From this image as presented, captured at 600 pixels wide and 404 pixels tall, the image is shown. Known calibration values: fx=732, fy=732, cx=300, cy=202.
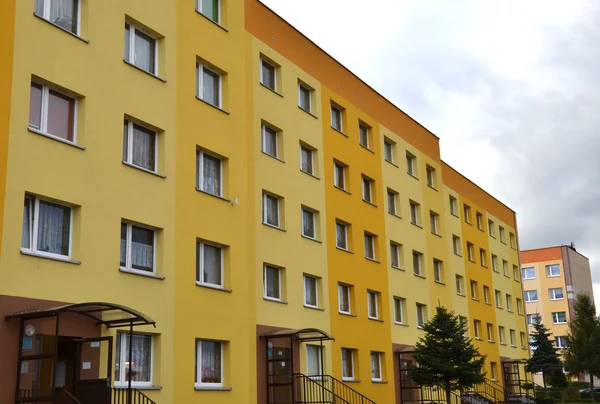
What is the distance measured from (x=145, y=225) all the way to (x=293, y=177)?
8.46 metres

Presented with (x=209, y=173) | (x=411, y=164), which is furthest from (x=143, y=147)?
(x=411, y=164)

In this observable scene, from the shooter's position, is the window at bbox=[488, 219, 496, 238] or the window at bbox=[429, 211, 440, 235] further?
the window at bbox=[488, 219, 496, 238]

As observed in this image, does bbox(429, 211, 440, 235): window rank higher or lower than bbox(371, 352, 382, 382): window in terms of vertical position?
higher

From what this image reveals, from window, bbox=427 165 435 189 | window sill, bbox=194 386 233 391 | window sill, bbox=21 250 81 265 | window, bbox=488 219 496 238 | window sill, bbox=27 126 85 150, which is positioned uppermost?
window, bbox=427 165 435 189

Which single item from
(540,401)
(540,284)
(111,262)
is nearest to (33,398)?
(111,262)

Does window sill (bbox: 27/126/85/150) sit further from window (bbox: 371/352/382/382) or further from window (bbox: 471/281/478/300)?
window (bbox: 471/281/478/300)

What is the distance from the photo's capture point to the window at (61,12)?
16766mm

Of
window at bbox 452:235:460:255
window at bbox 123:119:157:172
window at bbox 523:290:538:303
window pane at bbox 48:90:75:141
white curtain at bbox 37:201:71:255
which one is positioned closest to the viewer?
white curtain at bbox 37:201:71:255

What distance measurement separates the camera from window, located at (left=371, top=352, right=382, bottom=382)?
2941 cm

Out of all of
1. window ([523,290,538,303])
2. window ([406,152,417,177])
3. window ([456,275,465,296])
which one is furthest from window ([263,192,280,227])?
window ([523,290,538,303])

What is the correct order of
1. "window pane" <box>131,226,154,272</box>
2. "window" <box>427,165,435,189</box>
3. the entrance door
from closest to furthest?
the entrance door → "window pane" <box>131,226,154,272</box> → "window" <box>427,165,435,189</box>

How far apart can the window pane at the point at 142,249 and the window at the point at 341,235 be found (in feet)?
36.1

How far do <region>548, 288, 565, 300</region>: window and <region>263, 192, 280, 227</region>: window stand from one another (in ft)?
215

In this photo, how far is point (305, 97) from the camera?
28.5 m
